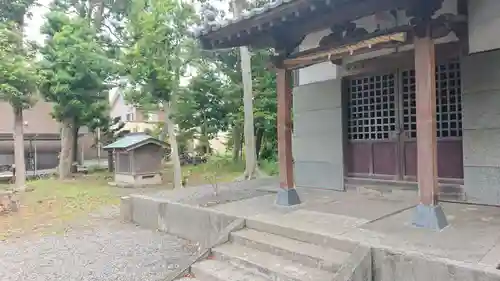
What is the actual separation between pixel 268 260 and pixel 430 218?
1.75 m

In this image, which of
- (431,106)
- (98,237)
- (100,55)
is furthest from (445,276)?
(100,55)

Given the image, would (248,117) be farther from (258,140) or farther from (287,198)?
(287,198)

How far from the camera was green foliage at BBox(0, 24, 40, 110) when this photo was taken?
961 cm

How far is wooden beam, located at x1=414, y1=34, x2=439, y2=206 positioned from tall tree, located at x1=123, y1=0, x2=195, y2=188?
758 cm

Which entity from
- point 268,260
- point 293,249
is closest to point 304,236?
point 293,249

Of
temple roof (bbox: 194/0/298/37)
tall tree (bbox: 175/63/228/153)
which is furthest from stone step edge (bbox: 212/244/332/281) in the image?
tall tree (bbox: 175/63/228/153)

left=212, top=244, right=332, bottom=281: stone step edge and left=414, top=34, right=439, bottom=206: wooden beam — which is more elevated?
left=414, top=34, right=439, bottom=206: wooden beam

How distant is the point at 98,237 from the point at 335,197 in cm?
396

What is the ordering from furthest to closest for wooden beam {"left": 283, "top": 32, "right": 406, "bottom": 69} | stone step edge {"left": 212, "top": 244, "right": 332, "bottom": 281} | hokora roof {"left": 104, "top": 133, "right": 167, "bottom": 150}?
hokora roof {"left": 104, "top": 133, "right": 167, "bottom": 150} < wooden beam {"left": 283, "top": 32, "right": 406, "bottom": 69} < stone step edge {"left": 212, "top": 244, "right": 332, "bottom": 281}

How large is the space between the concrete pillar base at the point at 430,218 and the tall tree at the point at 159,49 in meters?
8.15

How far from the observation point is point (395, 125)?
605 centimetres

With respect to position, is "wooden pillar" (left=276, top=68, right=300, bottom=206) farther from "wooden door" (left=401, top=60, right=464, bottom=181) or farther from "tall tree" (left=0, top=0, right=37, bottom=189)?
"tall tree" (left=0, top=0, right=37, bottom=189)

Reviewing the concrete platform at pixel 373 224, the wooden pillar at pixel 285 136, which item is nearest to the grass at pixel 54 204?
the concrete platform at pixel 373 224

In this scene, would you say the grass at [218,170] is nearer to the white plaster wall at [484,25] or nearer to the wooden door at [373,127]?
A: the wooden door at [373,127]
